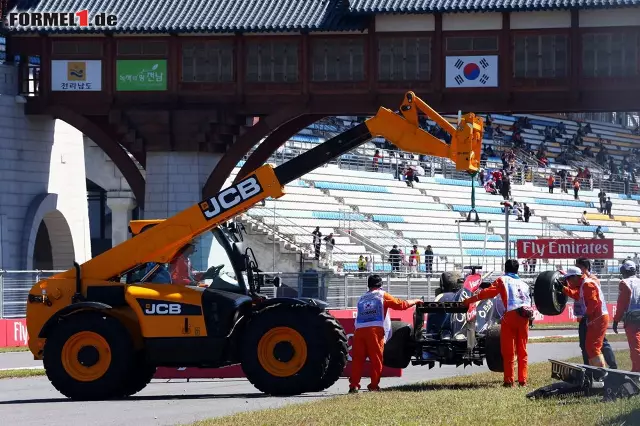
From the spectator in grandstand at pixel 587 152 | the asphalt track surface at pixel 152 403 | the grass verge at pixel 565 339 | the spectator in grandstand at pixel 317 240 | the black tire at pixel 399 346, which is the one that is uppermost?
the spectator in grandstand at pixel 587 152

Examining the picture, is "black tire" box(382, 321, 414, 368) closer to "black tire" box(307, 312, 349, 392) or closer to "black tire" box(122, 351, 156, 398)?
"black tire" box(307, 312, 349, 392)

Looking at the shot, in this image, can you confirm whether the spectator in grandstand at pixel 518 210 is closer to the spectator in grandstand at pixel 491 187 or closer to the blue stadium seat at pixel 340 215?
the spectator in grandstand at pixel 491 187

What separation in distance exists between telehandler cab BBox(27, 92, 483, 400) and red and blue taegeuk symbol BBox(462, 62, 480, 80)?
21744 millimetres

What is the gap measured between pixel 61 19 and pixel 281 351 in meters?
25.7

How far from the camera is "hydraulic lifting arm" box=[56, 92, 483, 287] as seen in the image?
724 inches

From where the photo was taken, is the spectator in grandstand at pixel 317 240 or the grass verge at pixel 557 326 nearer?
the grass verge at pixel 557 326

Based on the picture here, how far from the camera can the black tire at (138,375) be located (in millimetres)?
17766

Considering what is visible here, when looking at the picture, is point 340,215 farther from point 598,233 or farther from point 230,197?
point 230,197

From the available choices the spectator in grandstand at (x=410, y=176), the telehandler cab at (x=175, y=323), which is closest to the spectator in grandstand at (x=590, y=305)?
the telehandler cab at (x=175, y=323)

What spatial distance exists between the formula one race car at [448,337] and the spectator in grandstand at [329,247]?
27.6 m

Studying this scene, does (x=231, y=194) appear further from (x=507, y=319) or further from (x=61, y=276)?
(x=507, y=319)

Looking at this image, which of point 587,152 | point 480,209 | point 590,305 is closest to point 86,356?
point 590,305

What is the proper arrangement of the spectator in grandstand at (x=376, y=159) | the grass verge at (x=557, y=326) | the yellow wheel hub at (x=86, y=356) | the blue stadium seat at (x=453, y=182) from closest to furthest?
the yellow wheel hub at (x=86, y=356) → the grass verge at (x=557, y=326) → the spectator in grandstand at (x=376, y=159) → the blue stadium seat at (x=453, y=182)

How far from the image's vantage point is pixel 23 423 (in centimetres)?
1477
